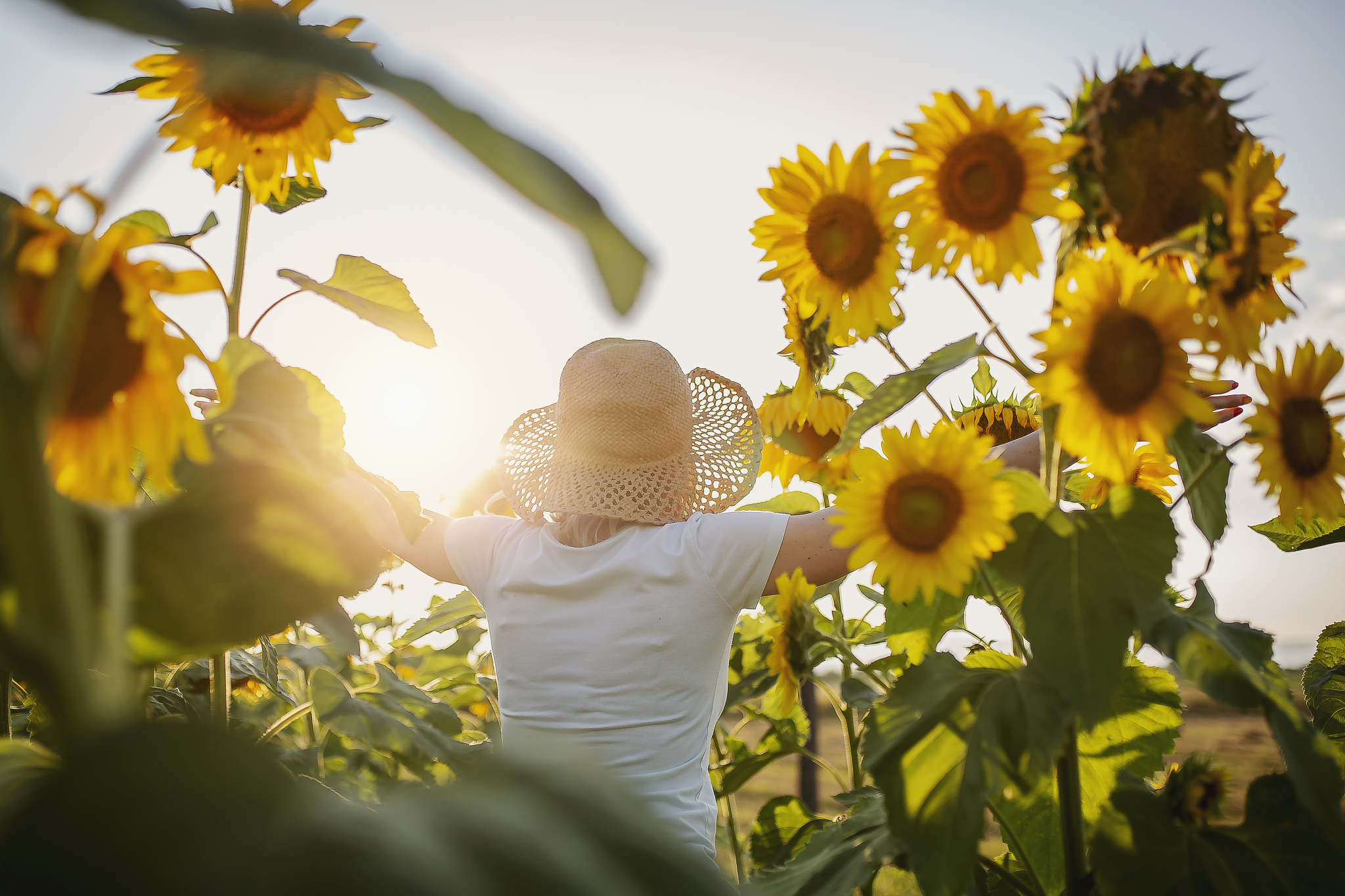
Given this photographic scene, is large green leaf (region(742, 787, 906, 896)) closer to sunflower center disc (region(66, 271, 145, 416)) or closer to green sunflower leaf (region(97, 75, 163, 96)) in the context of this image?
sunflower center disc (region(66, 271, 145, 416))

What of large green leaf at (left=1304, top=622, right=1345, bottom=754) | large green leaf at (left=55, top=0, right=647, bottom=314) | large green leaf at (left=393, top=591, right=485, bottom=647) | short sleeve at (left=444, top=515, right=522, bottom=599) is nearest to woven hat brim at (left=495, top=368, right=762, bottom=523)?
short sleeve at (left=444, top=515, right=522, bottom=599)

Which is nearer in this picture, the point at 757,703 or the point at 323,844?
the point at 323,844

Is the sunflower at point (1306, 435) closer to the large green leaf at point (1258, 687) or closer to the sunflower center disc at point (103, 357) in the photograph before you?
the large green leaf at point (1258, 687)

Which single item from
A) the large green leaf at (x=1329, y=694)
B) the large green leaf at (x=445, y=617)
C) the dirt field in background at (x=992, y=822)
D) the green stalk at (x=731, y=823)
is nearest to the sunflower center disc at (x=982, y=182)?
the large green leaf at (x=1329, y=694)

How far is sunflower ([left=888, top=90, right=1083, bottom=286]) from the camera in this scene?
2.96 feet

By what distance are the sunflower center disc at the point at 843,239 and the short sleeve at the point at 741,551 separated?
68cm

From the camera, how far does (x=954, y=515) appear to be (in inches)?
37.1

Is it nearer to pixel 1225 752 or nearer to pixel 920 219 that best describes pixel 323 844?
pixel 920 219

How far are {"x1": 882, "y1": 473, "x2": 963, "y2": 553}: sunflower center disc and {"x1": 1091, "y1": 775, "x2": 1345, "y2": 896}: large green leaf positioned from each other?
13.8 inches

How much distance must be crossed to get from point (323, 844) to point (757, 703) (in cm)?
303

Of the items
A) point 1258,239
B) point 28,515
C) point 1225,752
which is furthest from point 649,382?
point 1225,752

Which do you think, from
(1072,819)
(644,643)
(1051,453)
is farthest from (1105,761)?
(644,643)

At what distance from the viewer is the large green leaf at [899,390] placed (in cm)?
92

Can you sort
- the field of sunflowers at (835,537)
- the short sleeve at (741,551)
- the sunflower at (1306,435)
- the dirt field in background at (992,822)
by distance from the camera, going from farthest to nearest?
the dirt field in background at (992,822)
the short sleeve at (741,551)
the sunflower at (1306,435)
the field of sunflowers at (835,537)
